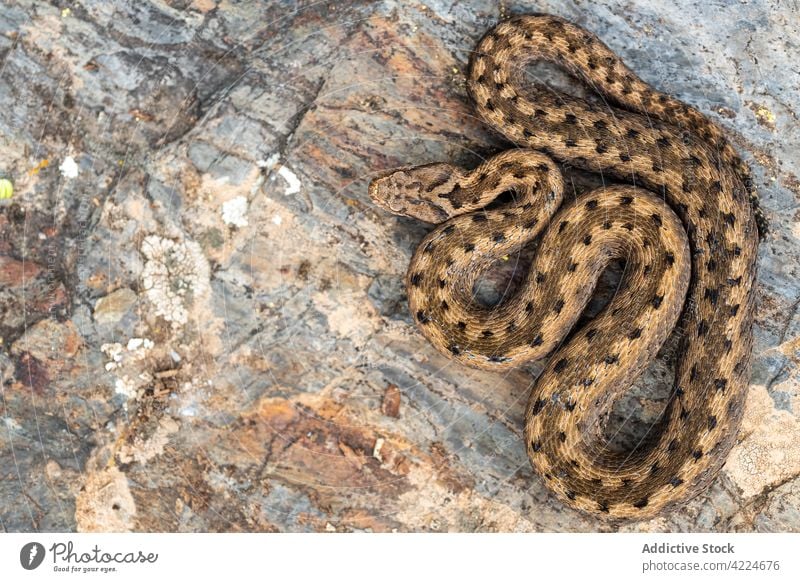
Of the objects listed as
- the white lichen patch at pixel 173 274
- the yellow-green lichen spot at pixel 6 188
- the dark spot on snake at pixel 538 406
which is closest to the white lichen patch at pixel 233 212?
the white lichen patch at pixel 173 274

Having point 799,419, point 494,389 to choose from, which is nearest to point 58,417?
A: point 494,389

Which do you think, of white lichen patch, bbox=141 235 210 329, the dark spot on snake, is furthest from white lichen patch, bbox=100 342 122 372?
the dark spot on snake

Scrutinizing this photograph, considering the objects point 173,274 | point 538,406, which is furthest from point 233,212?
point 538,406

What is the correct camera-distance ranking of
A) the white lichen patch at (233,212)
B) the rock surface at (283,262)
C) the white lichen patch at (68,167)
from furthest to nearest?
the white lichen patch at (68,167) → the white lichen patch at (233,212) → the rock surface at (283,262)

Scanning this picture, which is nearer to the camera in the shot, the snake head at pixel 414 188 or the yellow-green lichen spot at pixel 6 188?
the snake head at pixel 414 188

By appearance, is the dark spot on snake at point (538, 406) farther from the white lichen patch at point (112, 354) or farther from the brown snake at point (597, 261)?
the white lichen patch at point (112, 354)

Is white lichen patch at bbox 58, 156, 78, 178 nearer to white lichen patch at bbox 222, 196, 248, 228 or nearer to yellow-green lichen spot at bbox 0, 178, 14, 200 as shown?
yellow-green lichen spot at bbox 0, 178, 14, 200

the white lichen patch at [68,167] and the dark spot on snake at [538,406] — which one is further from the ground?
the dark spot on snake at [538,406]
